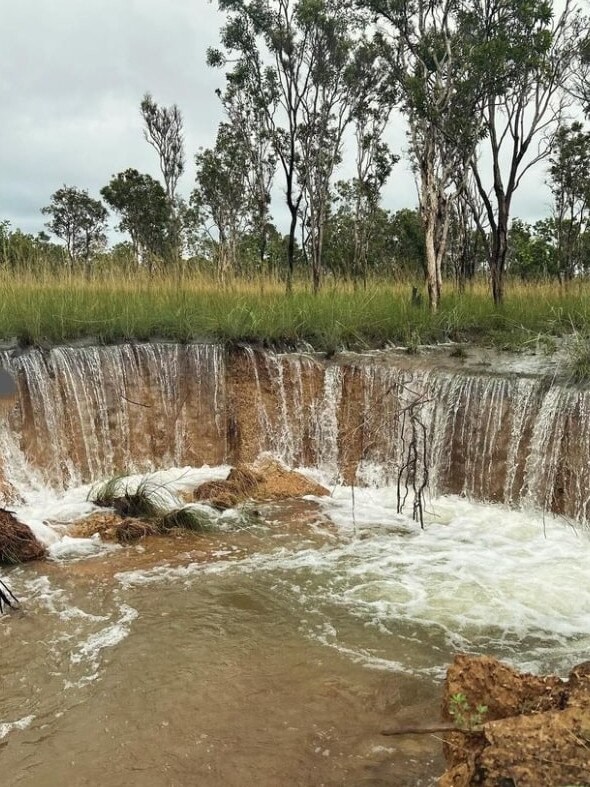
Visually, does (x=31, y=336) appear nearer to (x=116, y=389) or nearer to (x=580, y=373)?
(x=116, y=389)

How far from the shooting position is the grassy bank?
793cm

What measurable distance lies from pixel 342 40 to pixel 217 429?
9689 millimetres

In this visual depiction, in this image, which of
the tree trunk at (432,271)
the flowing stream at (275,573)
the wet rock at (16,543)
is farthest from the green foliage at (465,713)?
the tree trunk at (432,271)

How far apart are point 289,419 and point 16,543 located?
149 inches

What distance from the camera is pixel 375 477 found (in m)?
7.55

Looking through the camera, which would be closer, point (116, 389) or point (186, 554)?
point (186, 554)

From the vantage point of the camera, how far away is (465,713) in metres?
2.25

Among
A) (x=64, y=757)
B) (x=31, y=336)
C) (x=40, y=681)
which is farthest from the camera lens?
(x=31, y=336)

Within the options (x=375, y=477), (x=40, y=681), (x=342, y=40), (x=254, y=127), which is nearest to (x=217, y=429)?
(x=375, y=477)

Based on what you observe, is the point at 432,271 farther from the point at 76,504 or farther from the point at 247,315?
the point at 76,504

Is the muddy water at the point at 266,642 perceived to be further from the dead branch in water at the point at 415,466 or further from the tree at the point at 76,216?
the tree at the point at 76,216

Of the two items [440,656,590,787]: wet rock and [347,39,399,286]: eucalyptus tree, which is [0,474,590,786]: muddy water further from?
[347,39,399,286]: eucalyptus tree


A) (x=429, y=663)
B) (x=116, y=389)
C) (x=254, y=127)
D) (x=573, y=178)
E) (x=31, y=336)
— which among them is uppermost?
(x=254, y=127)

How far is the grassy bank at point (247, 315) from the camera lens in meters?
7.93
